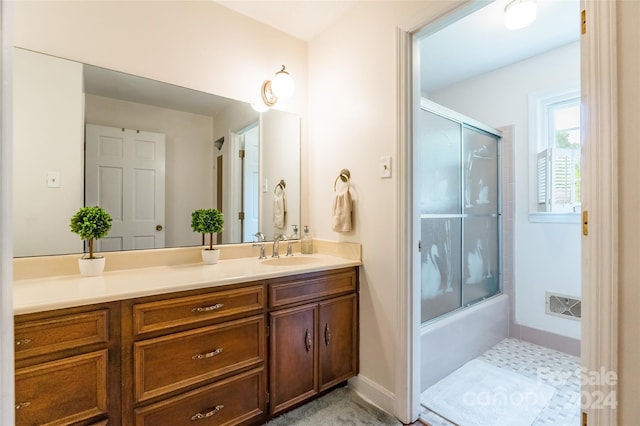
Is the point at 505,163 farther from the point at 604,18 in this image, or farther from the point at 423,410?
the point at 423,410

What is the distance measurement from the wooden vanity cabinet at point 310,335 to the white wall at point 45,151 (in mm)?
1073

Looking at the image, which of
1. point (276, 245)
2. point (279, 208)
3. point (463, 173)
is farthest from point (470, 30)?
point (276, 245)

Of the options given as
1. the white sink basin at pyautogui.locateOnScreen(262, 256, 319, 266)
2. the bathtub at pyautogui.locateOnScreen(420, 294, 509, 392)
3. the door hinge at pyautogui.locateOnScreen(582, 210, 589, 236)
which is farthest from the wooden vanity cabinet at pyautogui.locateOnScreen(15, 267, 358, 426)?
the door hinge at pyautogui.locateOnScreen(582, 210, 589, 236)

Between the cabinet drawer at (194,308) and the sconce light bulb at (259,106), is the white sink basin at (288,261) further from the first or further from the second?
the sconce light bulb at (259,106)

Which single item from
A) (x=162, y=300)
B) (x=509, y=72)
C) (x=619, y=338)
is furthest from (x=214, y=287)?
(x=509, y=72)

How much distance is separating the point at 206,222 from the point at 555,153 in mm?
2810

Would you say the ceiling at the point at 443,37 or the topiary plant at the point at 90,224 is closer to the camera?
the topiary plant at the point at 90,224

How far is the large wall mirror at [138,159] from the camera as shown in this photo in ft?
4.52

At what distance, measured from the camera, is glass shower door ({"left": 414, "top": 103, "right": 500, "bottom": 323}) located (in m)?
2.17

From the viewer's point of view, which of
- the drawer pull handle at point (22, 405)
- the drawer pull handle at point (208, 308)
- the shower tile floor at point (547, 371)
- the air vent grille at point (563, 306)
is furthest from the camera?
the air vent grille at point (563, 306)

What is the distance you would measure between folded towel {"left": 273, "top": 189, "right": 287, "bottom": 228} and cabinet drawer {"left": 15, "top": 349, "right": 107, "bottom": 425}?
1291 mm

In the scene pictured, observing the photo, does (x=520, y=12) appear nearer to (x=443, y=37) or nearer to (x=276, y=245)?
(x=443, y=37)

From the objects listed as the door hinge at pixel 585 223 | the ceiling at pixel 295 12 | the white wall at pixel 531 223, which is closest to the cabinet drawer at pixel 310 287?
the door hinge at pixel 585 223

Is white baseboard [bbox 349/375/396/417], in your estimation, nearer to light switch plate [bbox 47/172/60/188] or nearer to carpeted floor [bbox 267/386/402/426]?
carpeted floor [bbox 267/386/402/426]
